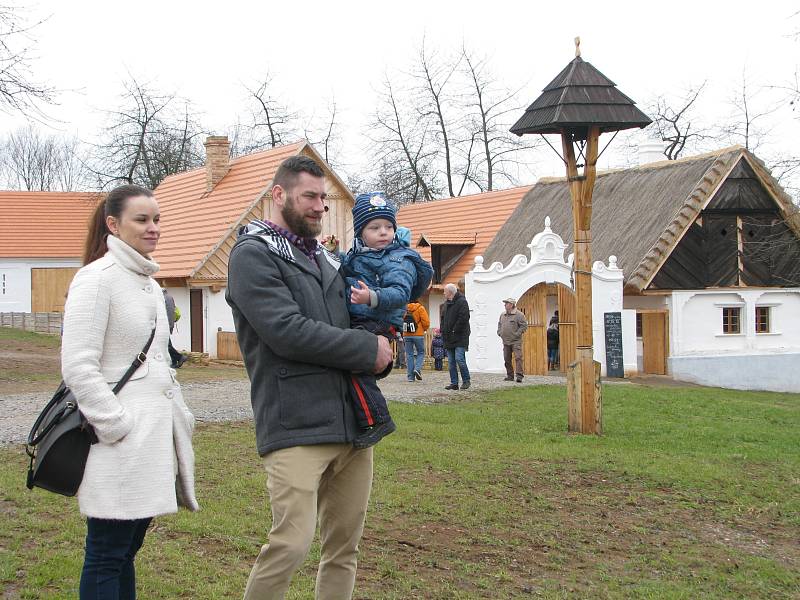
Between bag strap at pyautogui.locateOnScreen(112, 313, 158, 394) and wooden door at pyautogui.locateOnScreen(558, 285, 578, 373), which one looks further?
wooden door at pyautogui.locateOnScreen(558, 285, 578, 373)

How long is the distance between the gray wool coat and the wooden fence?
Answer: 32.2 m

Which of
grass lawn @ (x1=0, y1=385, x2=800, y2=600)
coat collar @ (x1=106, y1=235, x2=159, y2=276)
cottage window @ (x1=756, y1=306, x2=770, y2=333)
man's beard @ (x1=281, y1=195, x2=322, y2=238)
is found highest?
man's beard @ (x1=281, y1=195, x2=322, y2=238)

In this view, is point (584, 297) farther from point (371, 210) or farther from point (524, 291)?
point (524, 291)

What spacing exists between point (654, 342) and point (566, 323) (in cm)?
346

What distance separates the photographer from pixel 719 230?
28719 millimetres

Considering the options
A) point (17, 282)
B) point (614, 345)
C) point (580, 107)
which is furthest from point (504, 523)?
point (17, 282)

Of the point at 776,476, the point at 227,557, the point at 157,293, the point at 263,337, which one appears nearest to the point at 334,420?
the point at 263,337

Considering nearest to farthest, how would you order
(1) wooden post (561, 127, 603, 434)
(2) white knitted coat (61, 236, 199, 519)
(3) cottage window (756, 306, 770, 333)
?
(2) white knitted coat (61, 236, 199, 519)
(1) wooden post (561, 127, 603, 434)
(3) cottage window (756, 306, 770, 333)

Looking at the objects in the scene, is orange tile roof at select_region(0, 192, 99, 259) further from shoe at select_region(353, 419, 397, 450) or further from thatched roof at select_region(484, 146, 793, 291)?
shoe at select_region(353, 419, 397, 450)

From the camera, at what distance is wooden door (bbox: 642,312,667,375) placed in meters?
27.6

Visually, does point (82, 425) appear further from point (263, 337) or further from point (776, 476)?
point (776, 476)

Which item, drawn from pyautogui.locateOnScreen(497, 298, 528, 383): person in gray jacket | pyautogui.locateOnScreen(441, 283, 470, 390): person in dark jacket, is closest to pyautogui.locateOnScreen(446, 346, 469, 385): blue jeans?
pyautogui.locateOnScreen(441, 283, 470, 390): person in dark jacket

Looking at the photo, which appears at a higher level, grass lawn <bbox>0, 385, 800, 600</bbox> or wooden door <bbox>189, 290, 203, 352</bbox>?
wooden door <bbox>189, 290, 203, 352</bbox>

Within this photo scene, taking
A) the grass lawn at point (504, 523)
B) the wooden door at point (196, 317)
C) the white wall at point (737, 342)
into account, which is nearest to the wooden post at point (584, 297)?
the grass lawn at point (504, 523)
